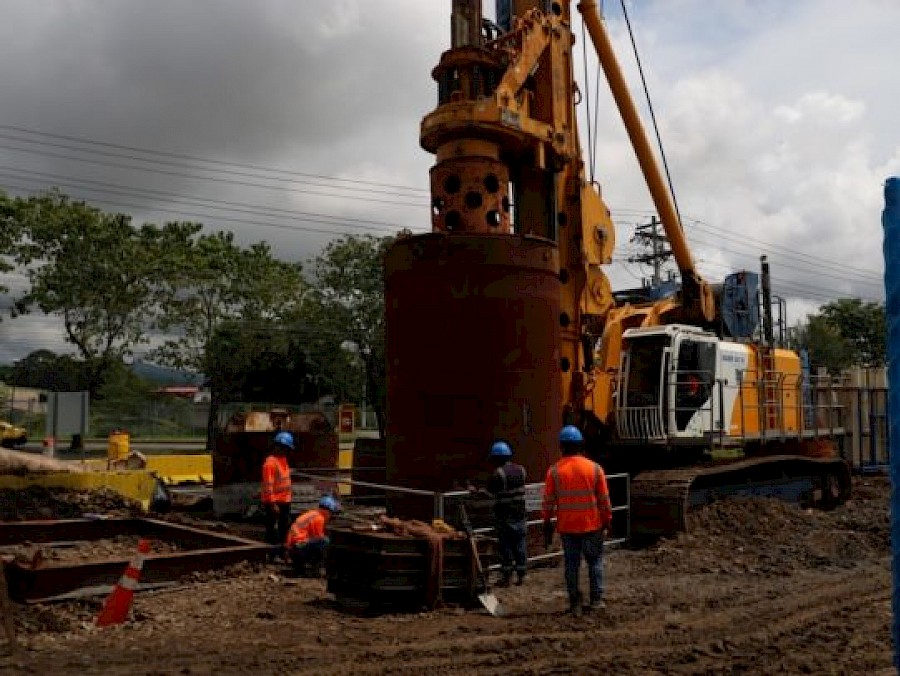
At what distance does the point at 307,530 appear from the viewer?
10.4 meters

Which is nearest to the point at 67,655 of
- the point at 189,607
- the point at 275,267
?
the point at 189,607

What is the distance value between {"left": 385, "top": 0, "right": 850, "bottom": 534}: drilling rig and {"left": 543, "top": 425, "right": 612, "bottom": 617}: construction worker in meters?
2.11

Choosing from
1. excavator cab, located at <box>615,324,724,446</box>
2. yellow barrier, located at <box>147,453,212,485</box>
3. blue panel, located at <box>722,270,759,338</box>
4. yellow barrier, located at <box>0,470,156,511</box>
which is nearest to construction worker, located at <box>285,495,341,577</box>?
excavator cab, located at <box>615,324,724,446</box>

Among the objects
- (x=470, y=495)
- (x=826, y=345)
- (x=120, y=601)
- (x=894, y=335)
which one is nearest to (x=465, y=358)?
(x=470, y=495)

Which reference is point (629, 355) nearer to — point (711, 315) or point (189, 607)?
point (711, 315)

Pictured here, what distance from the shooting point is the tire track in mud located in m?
6.77

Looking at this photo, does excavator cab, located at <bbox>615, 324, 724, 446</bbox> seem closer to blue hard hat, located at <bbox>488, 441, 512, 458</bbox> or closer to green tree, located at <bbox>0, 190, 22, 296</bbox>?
blue hard hat, located at <bbox>488, 441, 512, 458</bbox>

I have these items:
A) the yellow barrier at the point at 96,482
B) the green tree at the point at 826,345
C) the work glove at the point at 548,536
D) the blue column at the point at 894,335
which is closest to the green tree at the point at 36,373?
the yellow barrier at the point at 96,482

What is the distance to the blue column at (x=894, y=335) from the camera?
2805 mm

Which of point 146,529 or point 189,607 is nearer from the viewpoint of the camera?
point 189,607

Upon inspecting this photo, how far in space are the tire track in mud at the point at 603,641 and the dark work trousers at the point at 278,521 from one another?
183 inches

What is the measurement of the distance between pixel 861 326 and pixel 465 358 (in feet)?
216

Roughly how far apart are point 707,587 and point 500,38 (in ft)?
26.7

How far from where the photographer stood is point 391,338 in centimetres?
1149
